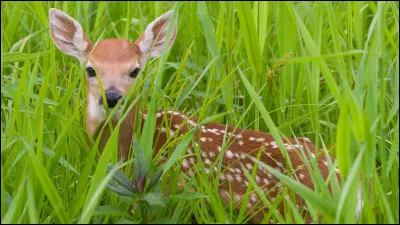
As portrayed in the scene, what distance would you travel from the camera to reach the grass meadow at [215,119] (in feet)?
9.07

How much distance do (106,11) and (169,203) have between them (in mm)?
2350

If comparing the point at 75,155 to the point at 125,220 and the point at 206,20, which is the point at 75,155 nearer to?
the point at 125,220

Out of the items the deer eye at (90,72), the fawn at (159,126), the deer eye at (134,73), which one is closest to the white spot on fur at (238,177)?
the fawn at (159,126)

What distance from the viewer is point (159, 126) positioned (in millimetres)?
4117

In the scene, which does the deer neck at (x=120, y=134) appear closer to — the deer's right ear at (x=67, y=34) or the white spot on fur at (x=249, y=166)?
the deer's right ear at (x=67, y=34)

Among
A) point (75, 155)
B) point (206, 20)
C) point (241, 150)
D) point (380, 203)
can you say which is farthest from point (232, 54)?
point (380, 203)

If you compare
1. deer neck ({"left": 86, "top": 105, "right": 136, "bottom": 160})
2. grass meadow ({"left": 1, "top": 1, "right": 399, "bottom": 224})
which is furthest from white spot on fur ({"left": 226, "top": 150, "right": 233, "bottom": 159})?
deer neck ({"left": 86, "top": 105, "right": 136, "bottom": 160})

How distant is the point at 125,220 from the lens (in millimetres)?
2910

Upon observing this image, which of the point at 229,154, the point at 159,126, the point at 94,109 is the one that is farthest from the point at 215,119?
the point at 94,109

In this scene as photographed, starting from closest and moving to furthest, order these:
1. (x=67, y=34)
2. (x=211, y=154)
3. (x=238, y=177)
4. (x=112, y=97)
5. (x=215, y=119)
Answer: (x=215, y=119), (x=112, y=97), (x=238, y=177), (x=211, y=154), (x=67, y=34)

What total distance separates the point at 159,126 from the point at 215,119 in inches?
21.3

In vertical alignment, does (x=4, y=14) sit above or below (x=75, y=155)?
above

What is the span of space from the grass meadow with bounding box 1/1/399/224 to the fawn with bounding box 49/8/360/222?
0.48 ft

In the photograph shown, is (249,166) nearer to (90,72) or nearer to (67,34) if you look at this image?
(90,72)
